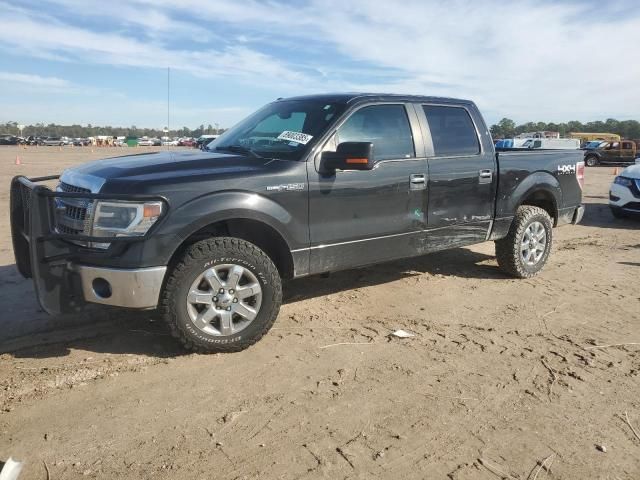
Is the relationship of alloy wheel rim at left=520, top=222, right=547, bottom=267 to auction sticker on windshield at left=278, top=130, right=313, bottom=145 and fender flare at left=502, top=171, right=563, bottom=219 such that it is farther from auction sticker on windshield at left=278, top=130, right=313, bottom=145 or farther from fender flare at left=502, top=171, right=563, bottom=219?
auction sticker on windshield at left=278, top=130, right=313, bottom=145

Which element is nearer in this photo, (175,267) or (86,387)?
(86,387)

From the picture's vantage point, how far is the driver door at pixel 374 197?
429cm

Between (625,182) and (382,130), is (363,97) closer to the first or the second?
(382,130)

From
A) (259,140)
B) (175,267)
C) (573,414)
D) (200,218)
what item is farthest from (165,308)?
(573,414)

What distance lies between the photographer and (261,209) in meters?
3.91

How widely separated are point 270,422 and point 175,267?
4.14ft

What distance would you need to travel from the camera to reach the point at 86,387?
134 inches

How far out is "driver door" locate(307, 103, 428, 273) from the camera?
14.1 ft

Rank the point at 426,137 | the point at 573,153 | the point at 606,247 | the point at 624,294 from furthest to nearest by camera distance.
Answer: the point at 606,247 < the point at 573,153 < the point at 624,294 < the point at 426,137

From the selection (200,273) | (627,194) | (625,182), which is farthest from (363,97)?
Result: (625,182)

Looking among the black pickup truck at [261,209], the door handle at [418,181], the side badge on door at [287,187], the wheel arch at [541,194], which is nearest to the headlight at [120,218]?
the black pickup truck at [261,209]

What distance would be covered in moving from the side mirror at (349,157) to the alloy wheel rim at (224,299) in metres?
1.06

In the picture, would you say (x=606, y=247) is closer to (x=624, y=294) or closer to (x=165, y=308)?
(x=624, y=294)

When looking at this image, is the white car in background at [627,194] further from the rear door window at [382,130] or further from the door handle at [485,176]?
the rear door window at [382,130]
